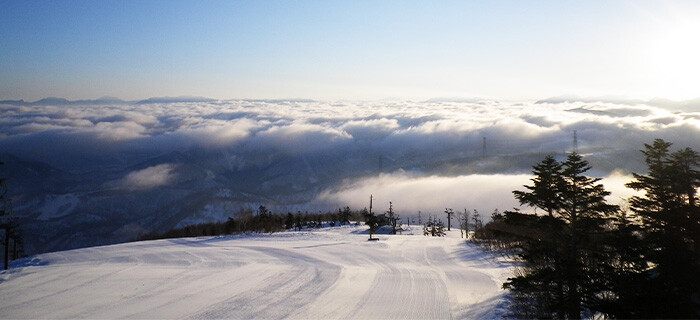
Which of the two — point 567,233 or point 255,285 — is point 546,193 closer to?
point 567,233

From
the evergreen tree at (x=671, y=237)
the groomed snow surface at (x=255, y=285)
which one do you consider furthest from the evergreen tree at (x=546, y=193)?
the groomed snow surface at (x=255, y=285)

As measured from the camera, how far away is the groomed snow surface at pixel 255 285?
70.6 feet

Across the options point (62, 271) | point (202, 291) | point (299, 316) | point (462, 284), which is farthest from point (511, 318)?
point (62, 271)

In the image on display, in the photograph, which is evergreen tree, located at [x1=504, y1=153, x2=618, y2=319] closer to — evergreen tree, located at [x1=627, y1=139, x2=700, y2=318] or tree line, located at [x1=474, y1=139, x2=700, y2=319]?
tree line, located at [x1=474, y1=139, x2=700, y2=319]

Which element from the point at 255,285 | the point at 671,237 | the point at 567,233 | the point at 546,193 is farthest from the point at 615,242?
the point at 255,285

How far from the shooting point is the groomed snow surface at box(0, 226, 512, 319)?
21516 mm

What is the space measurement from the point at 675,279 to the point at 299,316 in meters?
17.3

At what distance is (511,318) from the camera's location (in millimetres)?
20047

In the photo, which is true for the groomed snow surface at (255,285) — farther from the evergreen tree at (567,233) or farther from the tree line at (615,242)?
the tree line at (615,242)

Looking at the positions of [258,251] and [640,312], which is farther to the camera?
[258,251]

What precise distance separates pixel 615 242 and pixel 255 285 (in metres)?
22.2

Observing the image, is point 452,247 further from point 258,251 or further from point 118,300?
point 118,300

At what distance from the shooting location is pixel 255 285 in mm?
27328

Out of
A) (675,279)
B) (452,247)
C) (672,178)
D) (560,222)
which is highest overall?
(672,178)
